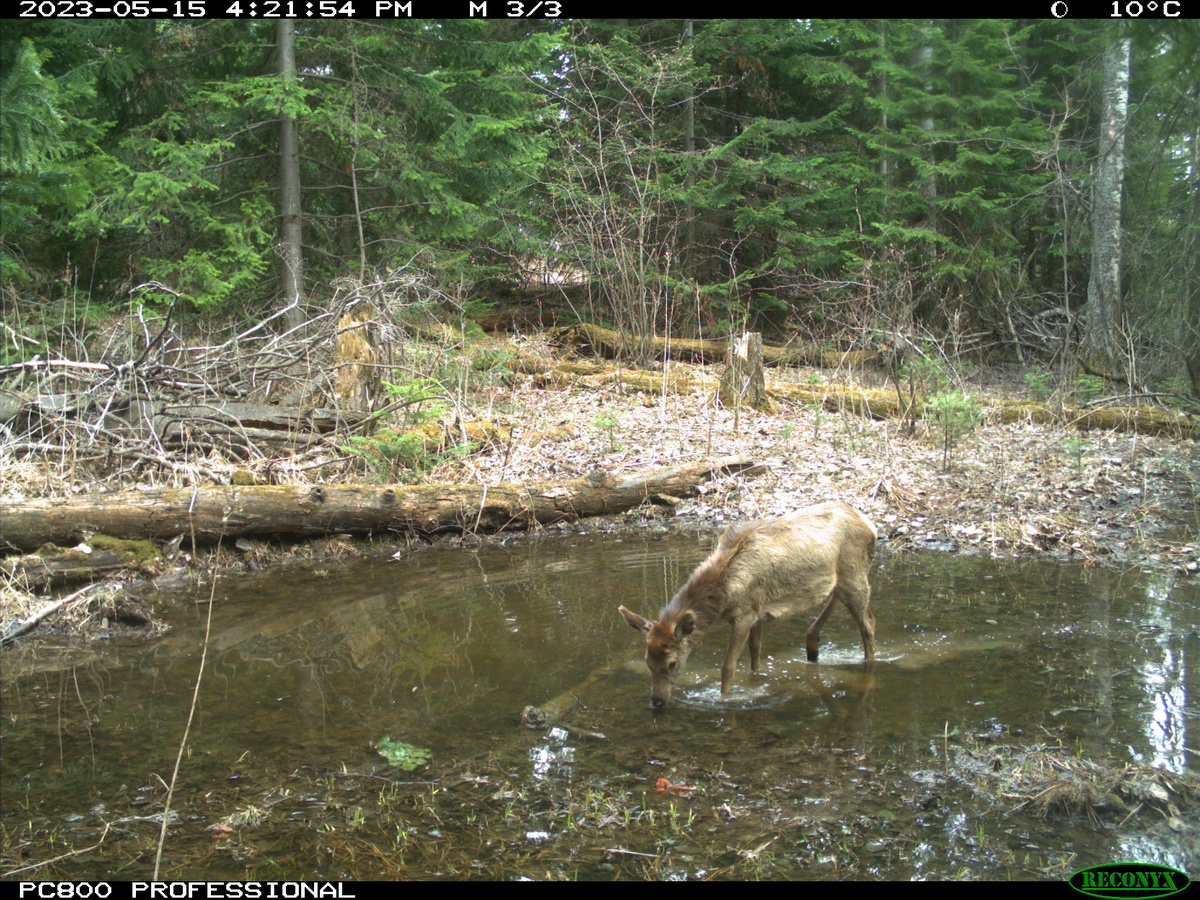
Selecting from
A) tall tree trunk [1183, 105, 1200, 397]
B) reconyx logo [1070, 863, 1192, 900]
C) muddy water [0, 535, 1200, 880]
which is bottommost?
muddy water [0, 535, 1200, 880]

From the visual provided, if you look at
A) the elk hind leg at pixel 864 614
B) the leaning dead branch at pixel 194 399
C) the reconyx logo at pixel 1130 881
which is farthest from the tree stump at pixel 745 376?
the reconyx logo at pixel 1130 881

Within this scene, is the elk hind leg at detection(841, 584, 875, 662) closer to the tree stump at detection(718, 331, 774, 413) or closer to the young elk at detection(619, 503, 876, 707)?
the young elk at detection(619, 503, 876, 707)

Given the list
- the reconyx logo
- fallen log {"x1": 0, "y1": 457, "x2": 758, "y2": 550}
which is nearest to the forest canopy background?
fallen log {"x1": 0, "y1": 457, "x2": 758, "y2": 550}

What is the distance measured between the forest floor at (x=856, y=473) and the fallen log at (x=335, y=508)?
0.24 meters

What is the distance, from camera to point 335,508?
33.7ft

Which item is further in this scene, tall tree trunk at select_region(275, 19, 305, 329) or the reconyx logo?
tall tree trunk at select_region(275, 19, 305, 329)

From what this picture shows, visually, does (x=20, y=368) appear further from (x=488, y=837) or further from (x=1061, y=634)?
(x=1061, y=634)

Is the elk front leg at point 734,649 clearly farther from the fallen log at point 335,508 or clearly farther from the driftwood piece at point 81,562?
the driftwood piece at point 81,562

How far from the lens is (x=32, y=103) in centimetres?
400

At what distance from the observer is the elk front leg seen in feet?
20.7

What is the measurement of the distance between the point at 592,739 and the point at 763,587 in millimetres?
1876

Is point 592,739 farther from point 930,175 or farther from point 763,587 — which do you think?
point 930,175

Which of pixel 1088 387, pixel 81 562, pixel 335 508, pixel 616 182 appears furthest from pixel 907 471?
pixel 616 182

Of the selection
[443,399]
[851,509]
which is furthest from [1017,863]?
[443,399]
